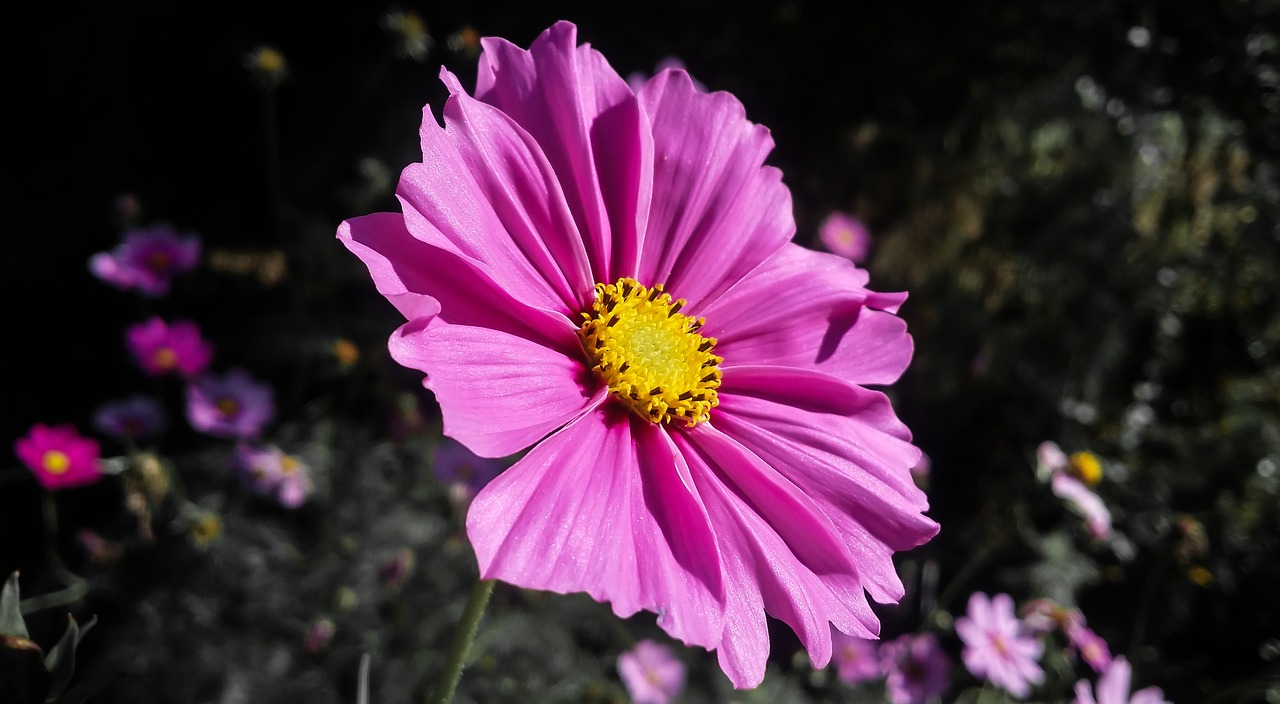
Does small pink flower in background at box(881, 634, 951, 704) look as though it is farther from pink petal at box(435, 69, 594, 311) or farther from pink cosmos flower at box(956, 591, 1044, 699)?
pink petal at box(435, 69, 594, 311)

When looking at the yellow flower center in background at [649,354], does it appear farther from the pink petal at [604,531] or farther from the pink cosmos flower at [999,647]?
the pink cosmos flower at [999,647]

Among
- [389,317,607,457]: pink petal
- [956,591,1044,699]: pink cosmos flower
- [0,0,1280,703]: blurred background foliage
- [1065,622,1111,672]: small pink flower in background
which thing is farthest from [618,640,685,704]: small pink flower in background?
[389,317,607,457]: pink petal

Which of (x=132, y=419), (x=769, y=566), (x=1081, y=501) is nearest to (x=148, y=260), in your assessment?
(x=132, y=419)

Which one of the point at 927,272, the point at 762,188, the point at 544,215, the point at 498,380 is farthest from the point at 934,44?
the point at 498,380

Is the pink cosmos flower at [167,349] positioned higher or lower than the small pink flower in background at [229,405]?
higher

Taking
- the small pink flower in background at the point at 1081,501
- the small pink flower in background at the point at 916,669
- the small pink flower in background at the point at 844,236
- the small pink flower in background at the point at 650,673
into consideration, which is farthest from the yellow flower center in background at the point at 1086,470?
the small pink flower in background at the point at 650,673

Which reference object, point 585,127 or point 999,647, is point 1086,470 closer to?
point 999,647
